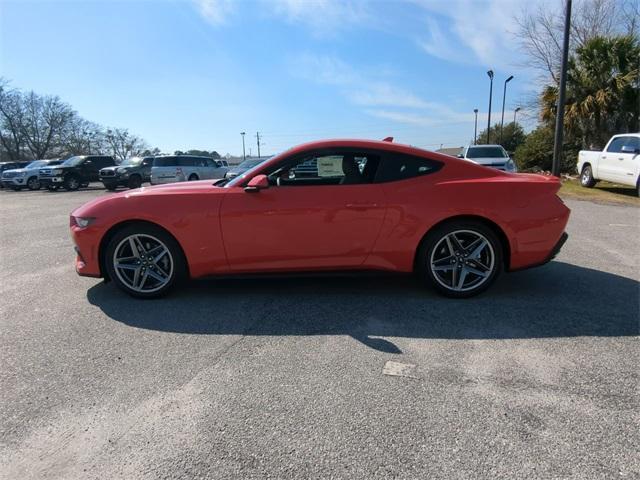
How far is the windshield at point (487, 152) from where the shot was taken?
51.3 feet

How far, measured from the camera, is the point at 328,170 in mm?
4074

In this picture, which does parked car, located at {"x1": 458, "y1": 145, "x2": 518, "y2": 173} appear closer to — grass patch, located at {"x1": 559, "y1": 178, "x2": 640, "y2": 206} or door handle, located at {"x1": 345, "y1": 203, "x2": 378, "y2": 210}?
grass patch, located at {"x1": 559, "y1": 178, "x2": 640, "y2": 206}

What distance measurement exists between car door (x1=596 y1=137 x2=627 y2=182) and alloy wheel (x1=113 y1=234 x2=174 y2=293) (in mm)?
13199

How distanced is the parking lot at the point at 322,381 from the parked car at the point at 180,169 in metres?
15.3

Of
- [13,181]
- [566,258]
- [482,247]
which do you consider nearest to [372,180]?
[482,247]

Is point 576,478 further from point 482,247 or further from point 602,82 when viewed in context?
point 602,82

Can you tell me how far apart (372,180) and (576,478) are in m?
2.72

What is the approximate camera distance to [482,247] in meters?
4.04

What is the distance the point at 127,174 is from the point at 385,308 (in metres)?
20.9

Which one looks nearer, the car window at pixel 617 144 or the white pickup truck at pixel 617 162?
the white pickup truck at pixel 617 162

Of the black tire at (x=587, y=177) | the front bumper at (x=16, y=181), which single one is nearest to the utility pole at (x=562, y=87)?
the black tire at (x=587, y=177)

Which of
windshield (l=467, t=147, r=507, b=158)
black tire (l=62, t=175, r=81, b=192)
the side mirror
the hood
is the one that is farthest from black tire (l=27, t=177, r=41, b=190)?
the side mirror

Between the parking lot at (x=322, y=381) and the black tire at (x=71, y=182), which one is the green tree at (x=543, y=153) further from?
the black tire at (x=71, y=182)

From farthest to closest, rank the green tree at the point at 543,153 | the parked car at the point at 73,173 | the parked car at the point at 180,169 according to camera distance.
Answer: the parked car at the point at 73,173 < the green tree at the point at 543,153 < the parked car at the point at 180,169
